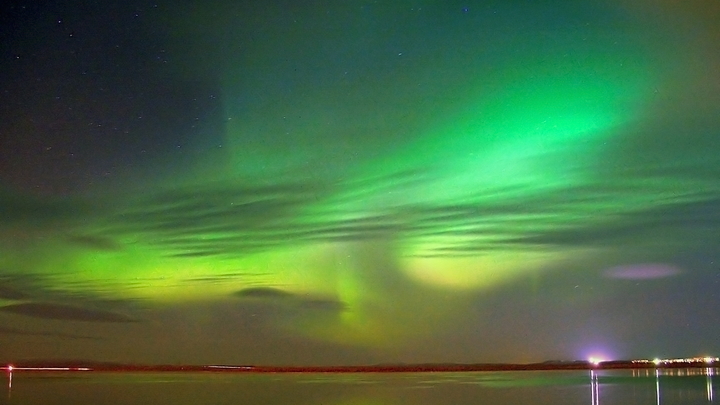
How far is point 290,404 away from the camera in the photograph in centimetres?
1644

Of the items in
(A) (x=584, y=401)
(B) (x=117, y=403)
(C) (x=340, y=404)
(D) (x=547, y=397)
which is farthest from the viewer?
(D) (x=547, y=397)

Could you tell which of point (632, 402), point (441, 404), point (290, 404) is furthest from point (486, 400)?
point (290, 404)

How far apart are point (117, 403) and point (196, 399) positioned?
1.98 meters

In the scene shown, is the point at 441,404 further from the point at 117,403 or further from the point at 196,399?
the point at 117,403

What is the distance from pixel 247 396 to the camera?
19.5 m

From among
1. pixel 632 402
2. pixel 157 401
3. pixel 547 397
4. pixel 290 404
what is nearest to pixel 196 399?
pixel 157 401

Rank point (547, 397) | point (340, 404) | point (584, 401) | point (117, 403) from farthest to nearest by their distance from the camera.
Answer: point (547, 397) → point (584, 401) → point (117, 403) → point (340, 404)

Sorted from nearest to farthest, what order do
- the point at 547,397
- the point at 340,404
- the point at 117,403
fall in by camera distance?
the point at 340,404
the point at 117,403
the point at 547,397

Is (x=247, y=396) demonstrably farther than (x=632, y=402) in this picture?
Yes

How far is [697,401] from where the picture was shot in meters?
17.5

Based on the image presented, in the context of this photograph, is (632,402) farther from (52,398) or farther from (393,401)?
(52,398)

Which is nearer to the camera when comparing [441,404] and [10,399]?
[441,404]

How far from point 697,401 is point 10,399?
16.9 meters

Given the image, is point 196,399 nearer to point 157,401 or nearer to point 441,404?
point 157,401
